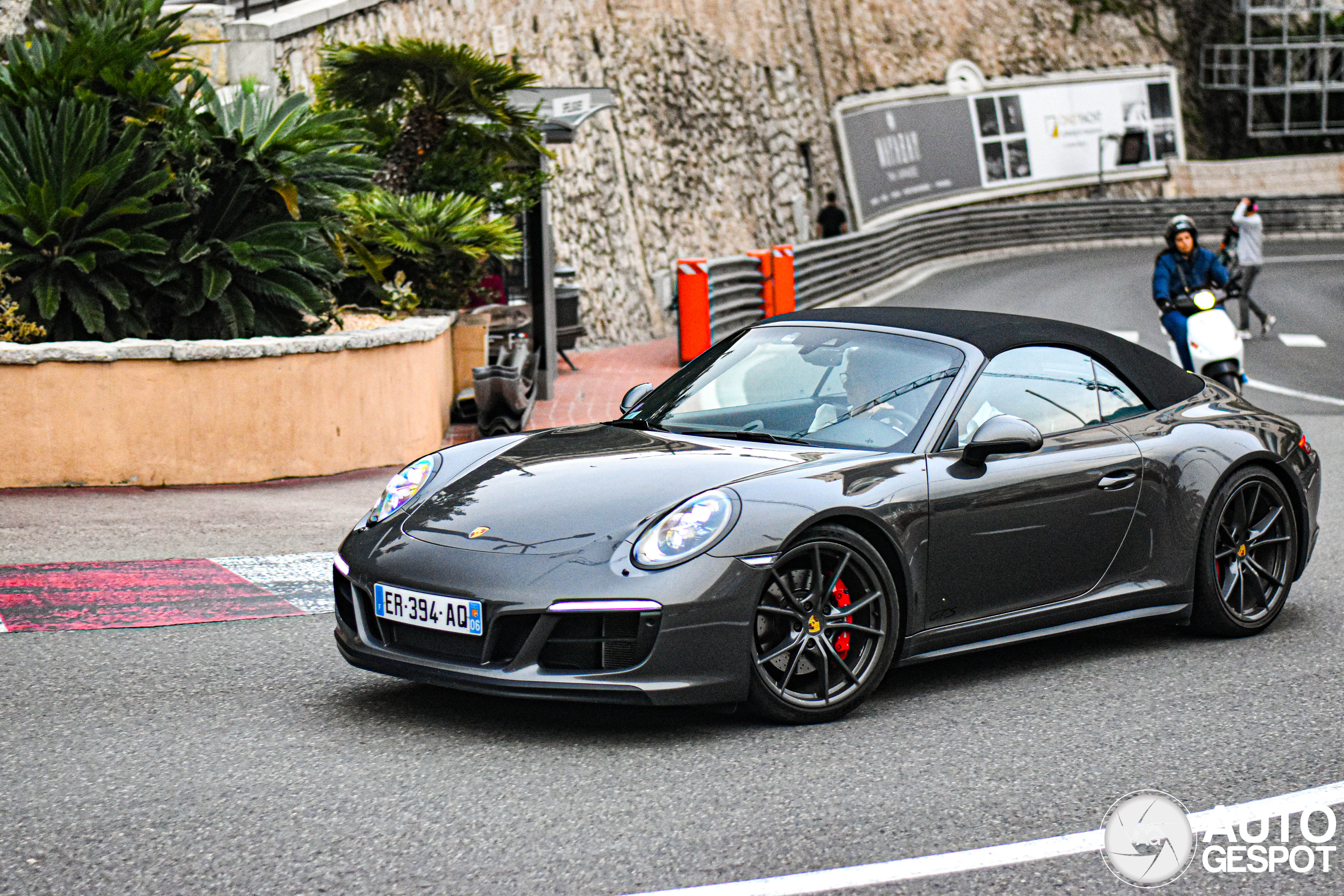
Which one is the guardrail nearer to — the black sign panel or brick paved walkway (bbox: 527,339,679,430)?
brick paved walkway (bbox: 527,339,679,430)

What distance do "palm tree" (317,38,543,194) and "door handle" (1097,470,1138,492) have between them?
31.9ft

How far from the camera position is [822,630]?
4.82 metres

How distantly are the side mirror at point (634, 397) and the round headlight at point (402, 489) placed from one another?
904 millimetres

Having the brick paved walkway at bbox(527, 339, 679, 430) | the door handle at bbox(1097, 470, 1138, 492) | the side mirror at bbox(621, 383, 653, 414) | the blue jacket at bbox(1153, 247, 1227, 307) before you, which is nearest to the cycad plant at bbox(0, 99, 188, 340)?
the brick paved walkway at bbox(527, 339, 679, 430)

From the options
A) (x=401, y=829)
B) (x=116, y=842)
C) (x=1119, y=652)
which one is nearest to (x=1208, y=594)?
(x=1119, y=652)

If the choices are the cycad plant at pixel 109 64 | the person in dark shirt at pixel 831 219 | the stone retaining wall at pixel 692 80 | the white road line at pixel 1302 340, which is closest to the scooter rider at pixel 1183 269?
the cycad plant at pixel 109 64

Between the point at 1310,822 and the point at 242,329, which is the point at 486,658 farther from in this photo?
the point at 242,329

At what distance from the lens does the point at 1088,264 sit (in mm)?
34469

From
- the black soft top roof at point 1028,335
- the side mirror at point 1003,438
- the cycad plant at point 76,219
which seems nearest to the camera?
the side mirror at point 1003,438

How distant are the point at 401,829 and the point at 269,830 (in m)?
0.33

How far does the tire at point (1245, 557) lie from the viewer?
6.05m

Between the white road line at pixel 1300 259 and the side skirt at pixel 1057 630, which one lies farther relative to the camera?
the white road line at pixel 1300 259

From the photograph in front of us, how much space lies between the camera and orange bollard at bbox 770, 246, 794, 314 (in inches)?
834

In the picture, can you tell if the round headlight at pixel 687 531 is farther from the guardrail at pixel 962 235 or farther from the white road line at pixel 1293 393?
the guardrail at pixel 962 235
